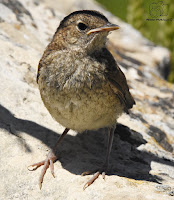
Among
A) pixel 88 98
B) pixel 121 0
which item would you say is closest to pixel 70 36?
pixel 88 98

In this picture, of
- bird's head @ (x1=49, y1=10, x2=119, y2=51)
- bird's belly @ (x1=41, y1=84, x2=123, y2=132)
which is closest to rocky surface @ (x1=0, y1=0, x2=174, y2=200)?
bird's belly @ (x1=41, y1=84, x2=123, y2=132)

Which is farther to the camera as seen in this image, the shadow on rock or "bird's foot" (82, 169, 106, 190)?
the shadow on rock

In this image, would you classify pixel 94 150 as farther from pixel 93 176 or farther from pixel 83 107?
pixel 83 107

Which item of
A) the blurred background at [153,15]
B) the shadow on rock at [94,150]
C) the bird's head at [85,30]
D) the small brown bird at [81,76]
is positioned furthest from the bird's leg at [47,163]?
the blurred background at [153,15]

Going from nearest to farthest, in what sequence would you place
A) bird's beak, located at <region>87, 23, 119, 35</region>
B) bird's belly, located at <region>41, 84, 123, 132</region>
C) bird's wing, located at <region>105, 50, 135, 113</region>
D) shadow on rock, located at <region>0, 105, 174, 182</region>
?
bird's beak, located at <region>87, 23, 119, 35</region>, bird's belly, located at <region>41, 84, 123, 132</region>, bird's wing, located at <region>105, 50, 135, 113</region>, shadow on rock, located at <region>0, 105, 174, 182</region>

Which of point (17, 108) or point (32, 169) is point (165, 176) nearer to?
point (32, 169)

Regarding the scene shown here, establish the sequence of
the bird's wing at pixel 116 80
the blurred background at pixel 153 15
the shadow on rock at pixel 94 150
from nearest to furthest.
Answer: the bird's wing at pixel 116 80
the shadow on rock at pixel 94 150
the blurred background at pixel 153 15

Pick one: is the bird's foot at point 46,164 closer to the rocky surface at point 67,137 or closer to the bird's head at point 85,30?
the rocky surface at point 67,137

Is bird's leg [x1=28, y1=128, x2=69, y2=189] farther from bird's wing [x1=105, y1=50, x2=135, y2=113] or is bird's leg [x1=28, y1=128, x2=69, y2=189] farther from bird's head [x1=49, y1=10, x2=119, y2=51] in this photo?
bird's head [x1=49, y1=10, x2=119, y2=51]
